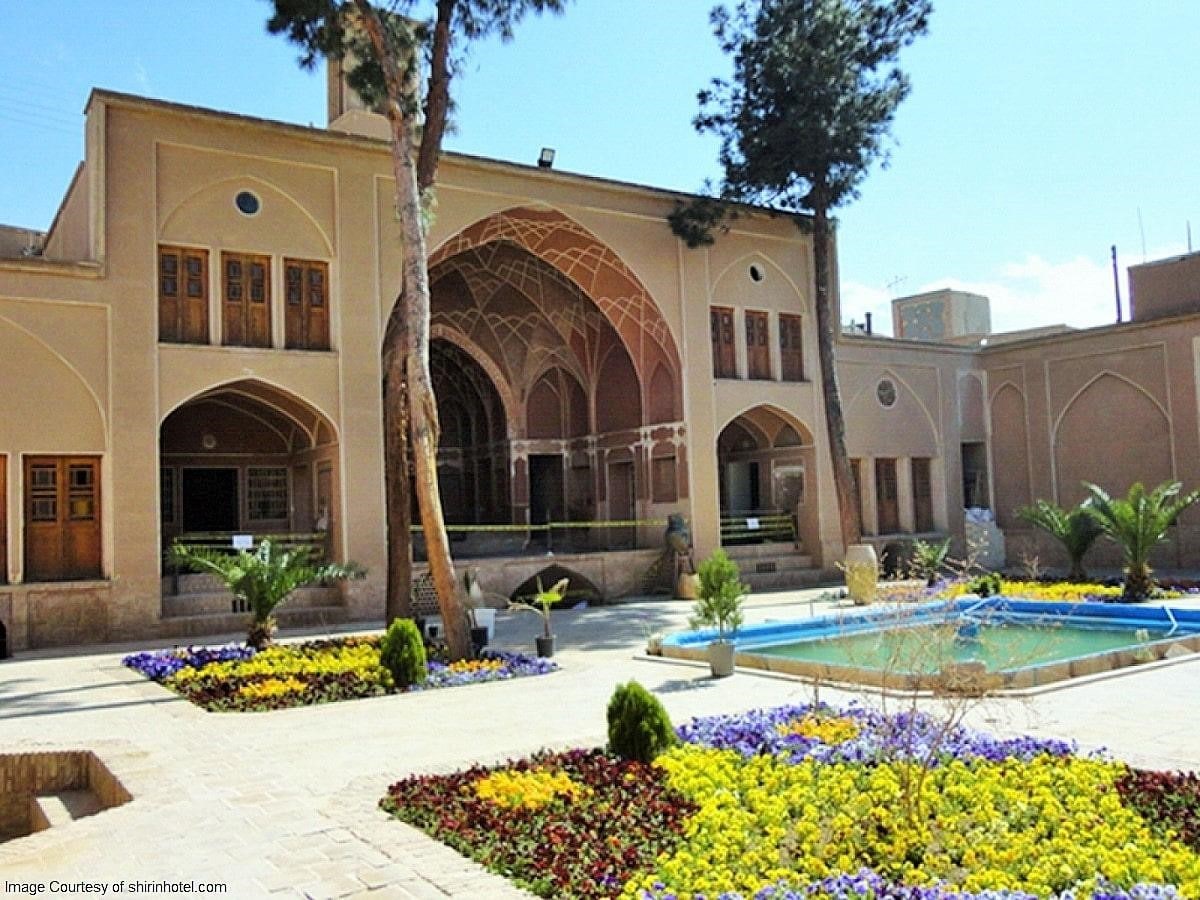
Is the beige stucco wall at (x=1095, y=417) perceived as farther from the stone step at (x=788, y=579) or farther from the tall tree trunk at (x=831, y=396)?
the tall tree trunk at (x=831, y=396)

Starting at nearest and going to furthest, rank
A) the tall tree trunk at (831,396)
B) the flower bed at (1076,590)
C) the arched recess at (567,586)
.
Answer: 1. the flower bed at (1076,590)
2. the arched recess at (567,586)
3. the tall tree trunk at (831,396)

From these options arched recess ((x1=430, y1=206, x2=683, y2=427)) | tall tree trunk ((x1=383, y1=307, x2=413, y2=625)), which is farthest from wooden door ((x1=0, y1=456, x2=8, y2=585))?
arched recess ((x1=430, y1=206, x2=683, y2=427))

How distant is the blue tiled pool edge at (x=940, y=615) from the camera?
20.4ft

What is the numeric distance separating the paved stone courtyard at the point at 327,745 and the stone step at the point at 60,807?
30 centimetres

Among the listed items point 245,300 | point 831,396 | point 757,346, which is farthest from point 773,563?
point 245,300

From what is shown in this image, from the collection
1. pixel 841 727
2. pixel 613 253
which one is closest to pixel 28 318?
pixel 613 253

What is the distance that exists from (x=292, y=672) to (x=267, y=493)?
11660 mm

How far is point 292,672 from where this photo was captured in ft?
36.5

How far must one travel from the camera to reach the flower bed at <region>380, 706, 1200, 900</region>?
14.6ft

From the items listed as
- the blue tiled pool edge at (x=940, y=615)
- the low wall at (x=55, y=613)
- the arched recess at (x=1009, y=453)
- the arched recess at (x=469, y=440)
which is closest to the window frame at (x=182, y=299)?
the low wall at (x=55, y=613)

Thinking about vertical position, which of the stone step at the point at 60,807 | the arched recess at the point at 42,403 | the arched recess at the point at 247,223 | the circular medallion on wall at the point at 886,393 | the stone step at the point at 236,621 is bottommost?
the stone step at the point at 60,807

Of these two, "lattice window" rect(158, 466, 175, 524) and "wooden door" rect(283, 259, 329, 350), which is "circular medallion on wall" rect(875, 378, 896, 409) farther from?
"lattice window" rect(158, 466, 175, 524)

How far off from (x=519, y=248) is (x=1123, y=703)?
17023 mm

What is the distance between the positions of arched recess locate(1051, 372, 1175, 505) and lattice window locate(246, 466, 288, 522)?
1754 cm
